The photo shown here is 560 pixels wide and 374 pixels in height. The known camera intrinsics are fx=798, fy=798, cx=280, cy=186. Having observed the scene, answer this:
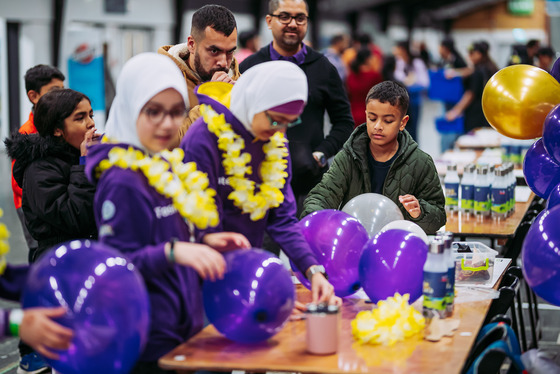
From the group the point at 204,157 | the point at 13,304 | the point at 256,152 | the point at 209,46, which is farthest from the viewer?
the point at 13,304

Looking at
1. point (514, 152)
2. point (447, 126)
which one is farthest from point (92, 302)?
point (447, 126)

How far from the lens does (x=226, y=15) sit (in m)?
3.50

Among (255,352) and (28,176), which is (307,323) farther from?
(28,176)

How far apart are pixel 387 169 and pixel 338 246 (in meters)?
0.99

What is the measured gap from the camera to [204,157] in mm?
2553

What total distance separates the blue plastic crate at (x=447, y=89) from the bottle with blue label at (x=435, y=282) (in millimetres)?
7615

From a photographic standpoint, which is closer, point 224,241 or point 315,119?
point 224,241

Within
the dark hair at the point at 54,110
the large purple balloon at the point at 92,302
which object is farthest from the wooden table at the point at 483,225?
the large purple balloon at the point at 92,302

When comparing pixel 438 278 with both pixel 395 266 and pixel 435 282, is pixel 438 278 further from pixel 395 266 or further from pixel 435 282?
pixel 395 266

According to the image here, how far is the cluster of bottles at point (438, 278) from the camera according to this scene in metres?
2.57

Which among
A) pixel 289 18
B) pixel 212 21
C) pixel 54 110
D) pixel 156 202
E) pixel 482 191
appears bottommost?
pixel 482 191

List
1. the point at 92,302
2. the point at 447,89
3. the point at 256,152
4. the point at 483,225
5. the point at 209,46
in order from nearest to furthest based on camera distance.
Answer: the point at 92,302
the point at 256,152
the point at 209,46
the point at 483,225
the point at 447,89

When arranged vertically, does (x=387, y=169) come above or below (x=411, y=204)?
above

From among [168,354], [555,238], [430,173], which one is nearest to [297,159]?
[430,173]
